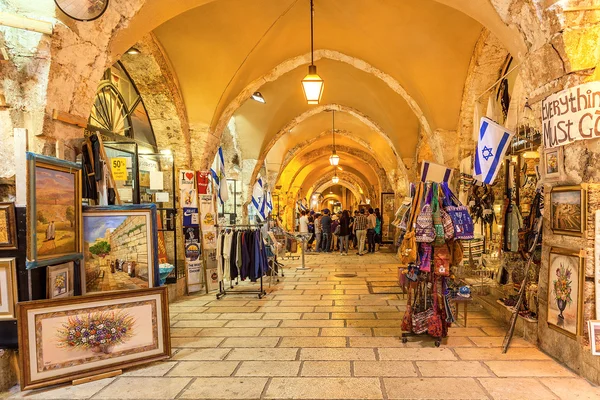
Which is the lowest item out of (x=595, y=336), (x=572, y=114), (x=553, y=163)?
(x=595, y=336)

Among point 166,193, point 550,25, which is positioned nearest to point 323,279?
point 166,193

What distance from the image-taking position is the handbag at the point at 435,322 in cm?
375

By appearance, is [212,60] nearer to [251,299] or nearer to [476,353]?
[251,299]

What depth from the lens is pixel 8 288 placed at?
2922 millimetres

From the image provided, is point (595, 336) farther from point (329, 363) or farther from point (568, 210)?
point (329, 363)

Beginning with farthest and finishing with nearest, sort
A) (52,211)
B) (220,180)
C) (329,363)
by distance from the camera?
1. (220,180)
2. (329,363)
3. (52,211)

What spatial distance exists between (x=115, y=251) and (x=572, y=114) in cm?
415

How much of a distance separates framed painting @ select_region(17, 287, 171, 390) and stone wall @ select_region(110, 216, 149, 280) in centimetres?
28

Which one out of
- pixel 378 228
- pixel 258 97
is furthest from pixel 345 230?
pixel 258 97

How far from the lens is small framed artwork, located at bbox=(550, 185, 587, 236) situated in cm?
307

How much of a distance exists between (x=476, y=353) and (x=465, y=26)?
14.8 feet

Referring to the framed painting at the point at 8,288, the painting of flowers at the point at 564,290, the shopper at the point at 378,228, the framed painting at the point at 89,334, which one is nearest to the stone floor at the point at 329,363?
the framed painting at the point at 89,334

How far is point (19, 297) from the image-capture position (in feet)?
9.71

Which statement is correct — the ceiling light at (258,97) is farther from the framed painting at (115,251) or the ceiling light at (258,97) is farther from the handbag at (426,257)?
the handbag at (426,257)
